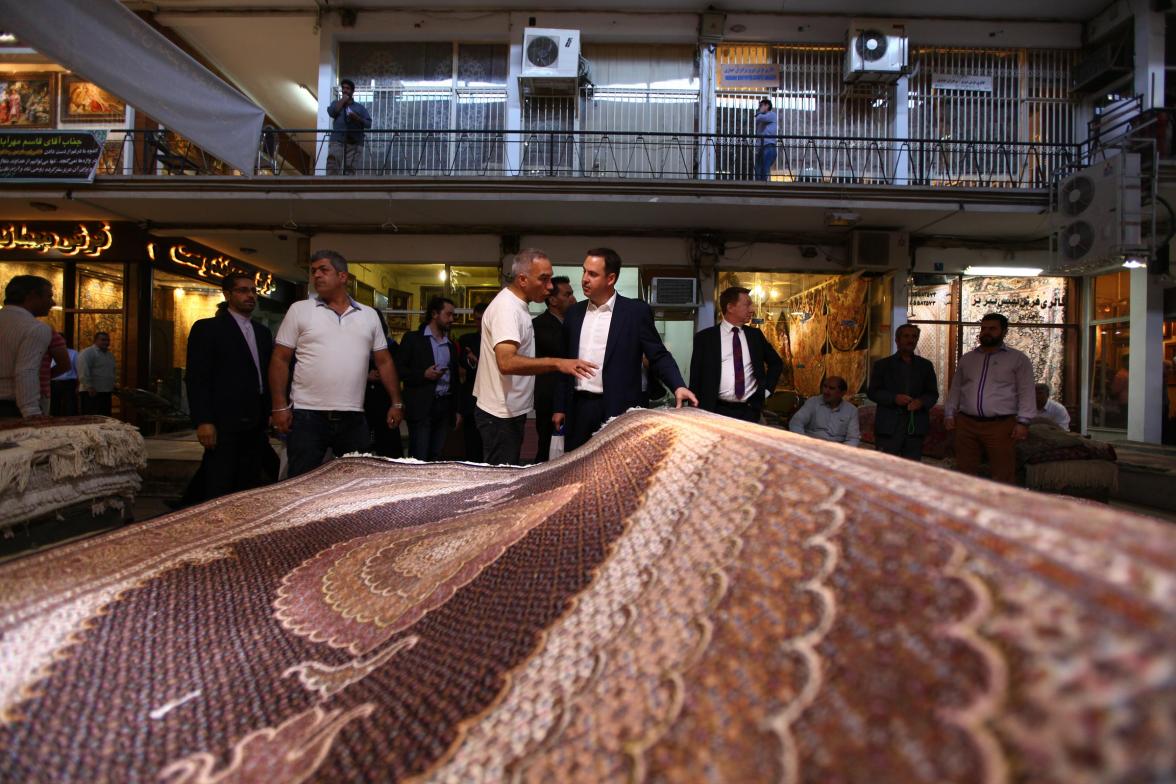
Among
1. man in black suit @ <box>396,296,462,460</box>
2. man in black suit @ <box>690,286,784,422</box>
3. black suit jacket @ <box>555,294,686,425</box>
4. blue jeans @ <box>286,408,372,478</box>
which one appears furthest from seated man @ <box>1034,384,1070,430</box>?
blue jeans @ <box>286,408,372,478</box>

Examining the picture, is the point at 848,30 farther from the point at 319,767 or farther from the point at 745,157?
the point at 319,767

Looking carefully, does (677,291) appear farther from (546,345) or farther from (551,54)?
Result: (546,345)

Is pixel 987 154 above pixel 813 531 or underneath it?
above

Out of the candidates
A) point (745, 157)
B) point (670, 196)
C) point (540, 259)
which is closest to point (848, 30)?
point (745, 157)

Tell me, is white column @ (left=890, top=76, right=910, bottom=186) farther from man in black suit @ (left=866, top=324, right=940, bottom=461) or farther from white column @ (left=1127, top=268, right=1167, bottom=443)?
man in black suit @ (left=866, top=324, right=940, bottom=461)

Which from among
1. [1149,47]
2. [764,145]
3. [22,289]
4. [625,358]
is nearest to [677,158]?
[764,145]

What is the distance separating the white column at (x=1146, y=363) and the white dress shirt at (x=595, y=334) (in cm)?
1074

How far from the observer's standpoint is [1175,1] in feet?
28.8

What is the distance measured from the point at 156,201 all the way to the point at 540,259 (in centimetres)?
Result: 884

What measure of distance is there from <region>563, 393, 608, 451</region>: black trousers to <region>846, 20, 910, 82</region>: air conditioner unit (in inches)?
359

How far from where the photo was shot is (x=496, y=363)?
10.3 ft

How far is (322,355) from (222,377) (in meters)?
0.68

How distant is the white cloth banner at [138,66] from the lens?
1783 mm

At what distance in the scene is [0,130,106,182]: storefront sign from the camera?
8.62 meters
